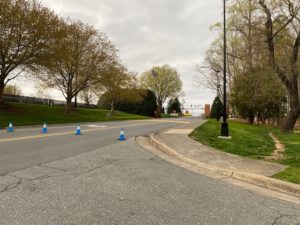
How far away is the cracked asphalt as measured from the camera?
403 cm

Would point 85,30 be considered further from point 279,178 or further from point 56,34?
point 279,178

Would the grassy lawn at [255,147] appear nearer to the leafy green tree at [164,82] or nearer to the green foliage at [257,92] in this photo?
the green foliage at [257,92]

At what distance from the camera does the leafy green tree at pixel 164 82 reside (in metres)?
82.8

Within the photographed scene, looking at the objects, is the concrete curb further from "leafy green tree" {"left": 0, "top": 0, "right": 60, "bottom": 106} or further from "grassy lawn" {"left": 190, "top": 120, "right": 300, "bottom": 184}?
"leafy green tree" {"left": 0, "top": 0, "right": 60, "bottom": 106}

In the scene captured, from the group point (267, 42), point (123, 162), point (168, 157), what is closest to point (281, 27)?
point (267, 42)

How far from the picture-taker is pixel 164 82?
83625 mm

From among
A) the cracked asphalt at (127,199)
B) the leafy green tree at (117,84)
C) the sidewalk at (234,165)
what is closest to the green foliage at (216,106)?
the leafy green tree at (117,84)

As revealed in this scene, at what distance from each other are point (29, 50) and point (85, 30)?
1114 centimetres

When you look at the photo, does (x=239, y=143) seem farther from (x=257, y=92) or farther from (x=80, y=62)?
(x=80, y=62)

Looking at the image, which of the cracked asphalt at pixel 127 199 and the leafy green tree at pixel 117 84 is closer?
the cracked asphalt at pixel 127 199

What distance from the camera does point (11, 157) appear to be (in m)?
8.12

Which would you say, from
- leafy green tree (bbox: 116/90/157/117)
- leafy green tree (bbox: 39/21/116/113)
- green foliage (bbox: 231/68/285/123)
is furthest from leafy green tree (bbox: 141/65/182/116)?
leafy green tree (bbox: 39/21/116/113)

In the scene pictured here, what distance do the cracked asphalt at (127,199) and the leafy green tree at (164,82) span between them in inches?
2994

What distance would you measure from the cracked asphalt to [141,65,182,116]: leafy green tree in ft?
249
